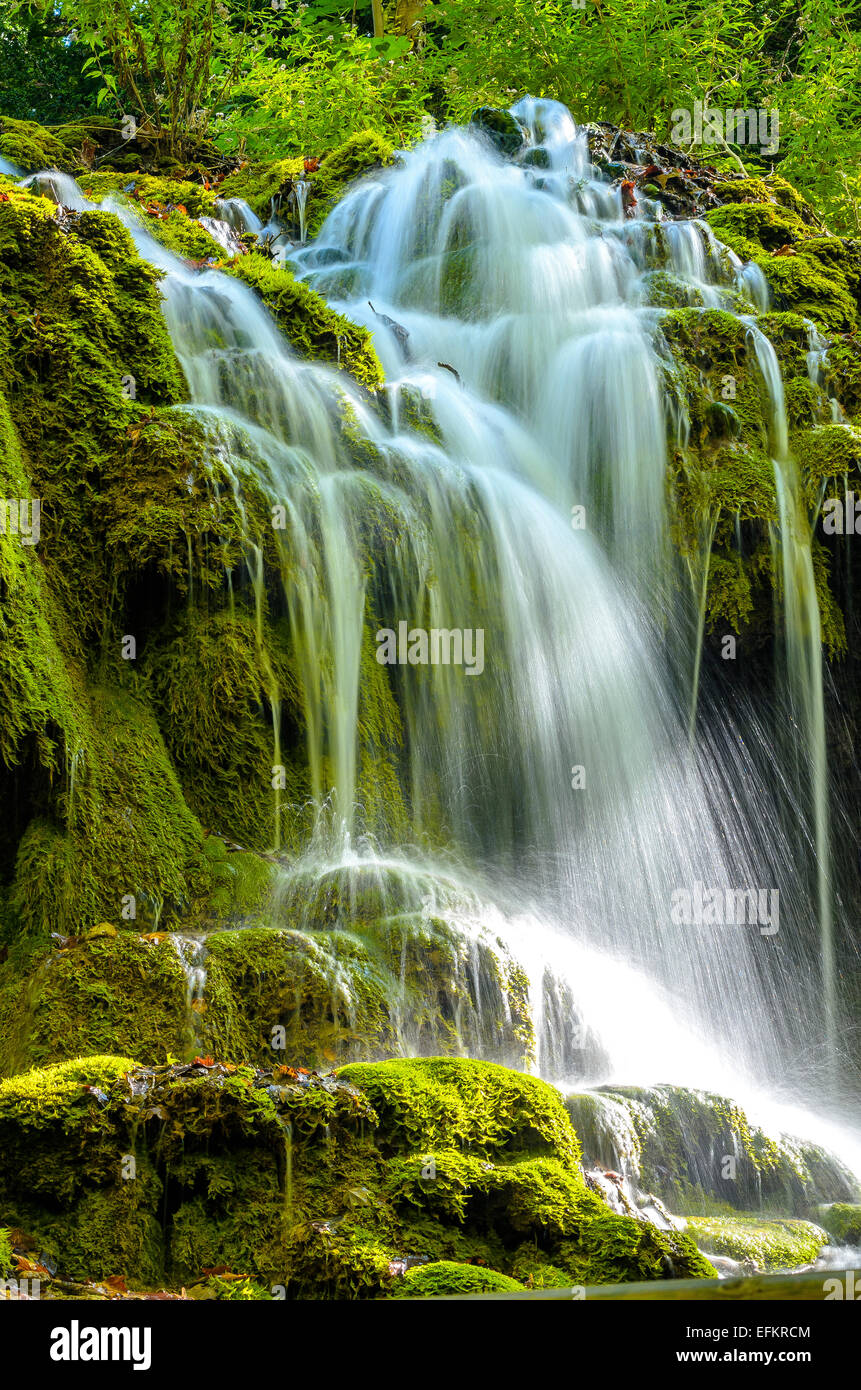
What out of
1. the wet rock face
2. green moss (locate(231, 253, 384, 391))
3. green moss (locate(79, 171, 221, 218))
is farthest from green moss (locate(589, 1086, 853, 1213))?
the wet rock face

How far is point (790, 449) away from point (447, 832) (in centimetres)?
409

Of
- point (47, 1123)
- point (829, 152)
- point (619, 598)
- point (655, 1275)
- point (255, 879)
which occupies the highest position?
point (829, 152)

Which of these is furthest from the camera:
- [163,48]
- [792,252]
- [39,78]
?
[39,78]

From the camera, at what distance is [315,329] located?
8.71m

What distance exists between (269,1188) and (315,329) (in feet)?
19.5

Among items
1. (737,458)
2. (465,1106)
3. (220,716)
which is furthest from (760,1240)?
(737,458)

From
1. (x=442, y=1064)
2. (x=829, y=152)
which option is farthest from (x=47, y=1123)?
(x=829, y=152)

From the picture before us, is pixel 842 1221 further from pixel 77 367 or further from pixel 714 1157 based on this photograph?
pixel 77 367

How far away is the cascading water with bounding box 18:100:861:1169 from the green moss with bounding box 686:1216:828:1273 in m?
0.96

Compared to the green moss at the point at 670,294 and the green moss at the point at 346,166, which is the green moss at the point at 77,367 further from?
the green moss at the point at 346,166

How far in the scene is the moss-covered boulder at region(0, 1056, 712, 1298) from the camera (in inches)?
165

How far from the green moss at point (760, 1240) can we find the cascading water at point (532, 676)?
96cm
